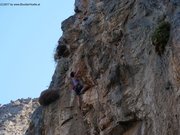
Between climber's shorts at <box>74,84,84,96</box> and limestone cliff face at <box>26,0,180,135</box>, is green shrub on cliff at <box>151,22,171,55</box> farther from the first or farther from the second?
climber's shorts at <box>74,84,84,96</box>

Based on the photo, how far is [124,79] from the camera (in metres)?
10.2

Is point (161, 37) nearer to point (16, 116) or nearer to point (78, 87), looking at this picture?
point (78, 87)

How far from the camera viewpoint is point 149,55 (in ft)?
29.8

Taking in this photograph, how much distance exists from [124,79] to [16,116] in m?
20.3

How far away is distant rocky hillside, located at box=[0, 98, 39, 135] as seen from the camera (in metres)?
26.1

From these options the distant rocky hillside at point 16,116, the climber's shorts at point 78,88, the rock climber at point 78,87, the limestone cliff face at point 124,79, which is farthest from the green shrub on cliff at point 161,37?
the distant rocky hillside at point 16,116

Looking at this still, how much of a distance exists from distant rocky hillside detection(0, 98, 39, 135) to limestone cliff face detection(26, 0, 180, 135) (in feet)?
34.9

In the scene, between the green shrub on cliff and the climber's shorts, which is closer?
the green shrub on cliff

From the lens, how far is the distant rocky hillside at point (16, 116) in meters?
26.1

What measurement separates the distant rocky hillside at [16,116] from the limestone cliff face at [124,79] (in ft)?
34.9

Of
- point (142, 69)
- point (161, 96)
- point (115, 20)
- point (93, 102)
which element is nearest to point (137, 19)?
point (115, 20)

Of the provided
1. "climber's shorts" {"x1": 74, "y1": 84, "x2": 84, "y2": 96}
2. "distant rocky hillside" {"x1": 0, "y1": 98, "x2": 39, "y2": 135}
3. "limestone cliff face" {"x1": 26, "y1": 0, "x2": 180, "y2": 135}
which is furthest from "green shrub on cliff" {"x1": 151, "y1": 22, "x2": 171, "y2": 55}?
"distant rocky hillside" {"x1": 0, "y1": 98, "x2": 39, "y2": 135}

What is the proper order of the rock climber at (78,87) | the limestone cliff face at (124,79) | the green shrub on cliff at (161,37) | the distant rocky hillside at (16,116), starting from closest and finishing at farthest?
the limestone cliff face at (124,79) < the green shrub on cliff at (161,37) < the rock climber at (78,87) < the distant rocky hillside at (16,116)

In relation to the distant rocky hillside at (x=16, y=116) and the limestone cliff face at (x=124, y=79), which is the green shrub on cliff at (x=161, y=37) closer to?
the limestone cliff face at (x=124, y=79)
